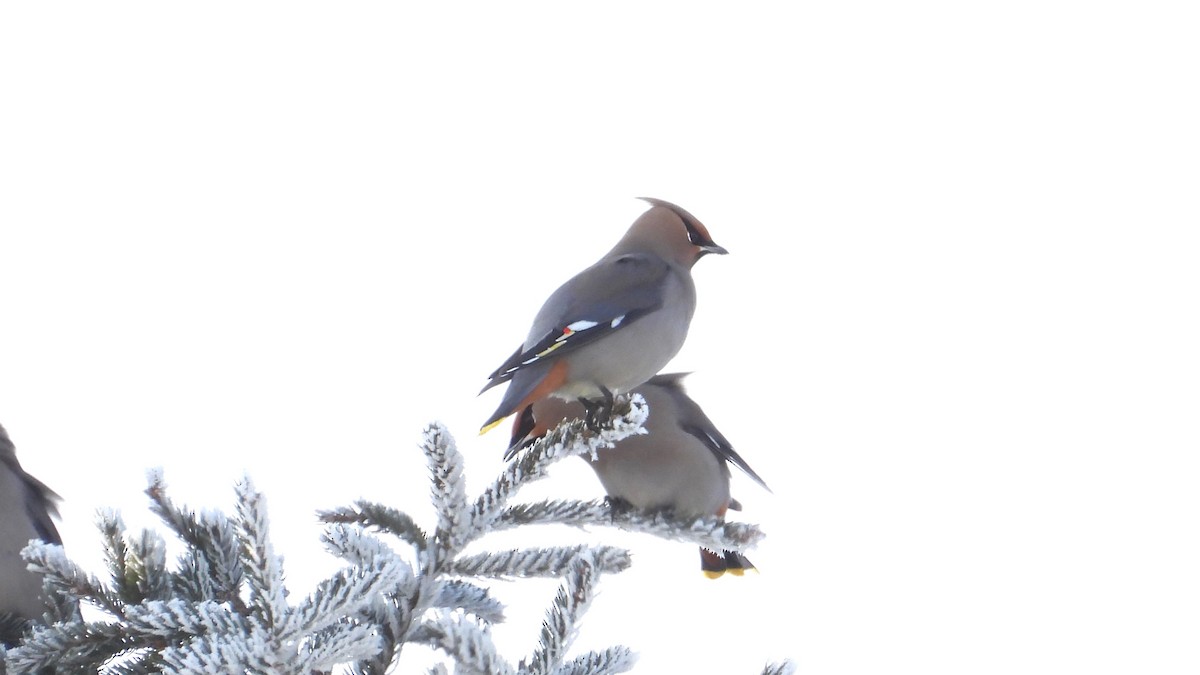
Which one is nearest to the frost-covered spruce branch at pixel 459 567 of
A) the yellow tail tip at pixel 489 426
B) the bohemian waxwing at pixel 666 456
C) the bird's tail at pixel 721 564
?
the yellow tail tip at pixel 489 426

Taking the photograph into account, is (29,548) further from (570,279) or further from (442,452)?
(570,279)

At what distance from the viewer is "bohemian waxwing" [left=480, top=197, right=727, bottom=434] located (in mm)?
3092

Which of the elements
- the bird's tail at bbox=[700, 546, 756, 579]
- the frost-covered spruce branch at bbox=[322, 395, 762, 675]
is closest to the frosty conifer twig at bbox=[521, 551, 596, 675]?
the frost-covered spruce branch at bbox=[322, 395, 762, 675]

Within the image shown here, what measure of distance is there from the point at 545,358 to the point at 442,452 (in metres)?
1.52

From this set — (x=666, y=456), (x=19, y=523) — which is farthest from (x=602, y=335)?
(x=19, y=523)

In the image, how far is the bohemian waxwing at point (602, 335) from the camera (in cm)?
309

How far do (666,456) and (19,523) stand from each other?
1.79 metres

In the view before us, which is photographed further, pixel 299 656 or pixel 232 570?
pixel 232 570

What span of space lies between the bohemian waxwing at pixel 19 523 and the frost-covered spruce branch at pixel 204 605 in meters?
0.84

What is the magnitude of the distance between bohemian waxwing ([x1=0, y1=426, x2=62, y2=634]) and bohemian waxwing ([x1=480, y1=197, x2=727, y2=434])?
100cm

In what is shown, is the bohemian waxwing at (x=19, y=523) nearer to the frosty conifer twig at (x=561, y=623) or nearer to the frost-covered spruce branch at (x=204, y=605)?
the frost-covered spruce branch at (x=204, y=605)

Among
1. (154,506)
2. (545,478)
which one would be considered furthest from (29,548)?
(545,478)

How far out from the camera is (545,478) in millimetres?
1800

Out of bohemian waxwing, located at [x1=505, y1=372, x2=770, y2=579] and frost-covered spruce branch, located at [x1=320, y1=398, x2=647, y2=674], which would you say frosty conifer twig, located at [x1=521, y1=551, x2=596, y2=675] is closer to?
frost-covered spruce branch, located at [x1=320, y1=398, x2=647, y2=674]
